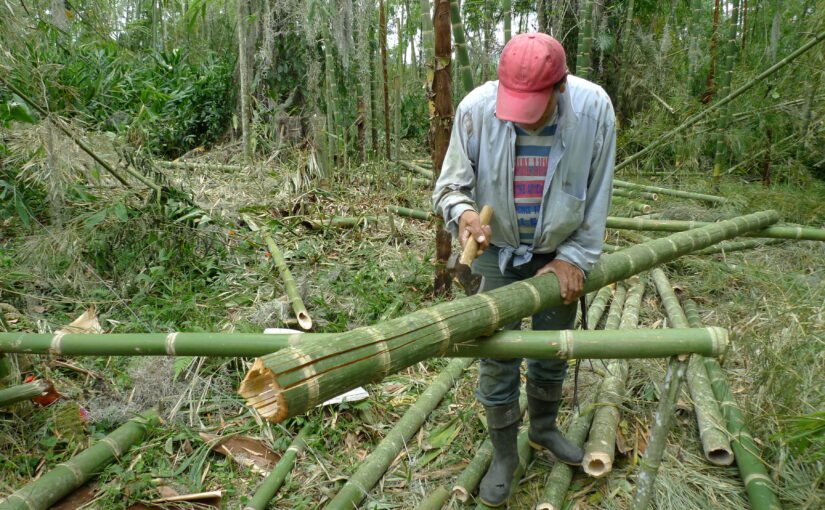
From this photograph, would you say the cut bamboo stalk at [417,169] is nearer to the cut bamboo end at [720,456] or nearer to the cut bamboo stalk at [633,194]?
the cut bamboo stalk at [633,194]

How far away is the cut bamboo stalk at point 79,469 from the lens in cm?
223

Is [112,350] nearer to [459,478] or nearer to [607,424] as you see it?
[459,478]

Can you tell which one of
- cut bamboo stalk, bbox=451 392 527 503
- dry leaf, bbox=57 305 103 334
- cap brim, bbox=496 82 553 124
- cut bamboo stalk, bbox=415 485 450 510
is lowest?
cut bamboo stalk, bbox=415 485 450 510

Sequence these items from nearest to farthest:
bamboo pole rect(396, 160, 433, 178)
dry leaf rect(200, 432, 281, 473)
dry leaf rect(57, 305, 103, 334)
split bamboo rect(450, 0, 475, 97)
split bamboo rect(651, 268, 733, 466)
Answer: split bamboo rect(651, 268, 733, 466), dry leaf rect(200, 432, 281, 473), dry leaf rect(57, 305, 103, 334), split bamboo rect(450, 0, 475, 97), bamboo pole rect(396, 160, 433, 178)

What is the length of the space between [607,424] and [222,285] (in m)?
2.87

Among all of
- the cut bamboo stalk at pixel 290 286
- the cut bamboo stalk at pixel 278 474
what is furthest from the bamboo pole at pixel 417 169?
the cut bamboo stalk at pixel 278 474

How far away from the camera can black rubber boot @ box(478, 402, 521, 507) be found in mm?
2301

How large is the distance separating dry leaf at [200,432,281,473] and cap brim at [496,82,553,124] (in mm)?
1931

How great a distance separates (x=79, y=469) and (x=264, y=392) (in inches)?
67.0

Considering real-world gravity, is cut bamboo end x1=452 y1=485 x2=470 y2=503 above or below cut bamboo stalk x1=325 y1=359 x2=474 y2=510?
below

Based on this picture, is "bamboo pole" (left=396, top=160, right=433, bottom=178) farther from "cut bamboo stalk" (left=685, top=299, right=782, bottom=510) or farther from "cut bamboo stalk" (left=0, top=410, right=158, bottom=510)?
"cut bamboo stalk" (left=0, top=410, right=158, bottom=510)

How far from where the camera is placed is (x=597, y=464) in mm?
2373

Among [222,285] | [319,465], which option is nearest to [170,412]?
[319,465]

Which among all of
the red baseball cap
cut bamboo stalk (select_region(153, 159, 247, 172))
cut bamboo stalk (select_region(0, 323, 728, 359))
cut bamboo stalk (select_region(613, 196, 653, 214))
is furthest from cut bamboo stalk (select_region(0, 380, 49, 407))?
cut bamboo stalk (select_region(613, 196, 653, 214))
